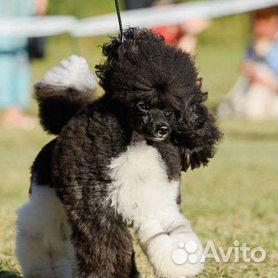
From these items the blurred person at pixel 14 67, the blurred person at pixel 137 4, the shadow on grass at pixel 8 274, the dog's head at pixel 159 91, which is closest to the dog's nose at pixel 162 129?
the dog's head at pixel 159 91

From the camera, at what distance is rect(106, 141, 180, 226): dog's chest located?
4082 millimetres

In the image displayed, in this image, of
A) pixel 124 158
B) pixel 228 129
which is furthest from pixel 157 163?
pixel 228 129

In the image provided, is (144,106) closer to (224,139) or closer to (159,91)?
(159,91)

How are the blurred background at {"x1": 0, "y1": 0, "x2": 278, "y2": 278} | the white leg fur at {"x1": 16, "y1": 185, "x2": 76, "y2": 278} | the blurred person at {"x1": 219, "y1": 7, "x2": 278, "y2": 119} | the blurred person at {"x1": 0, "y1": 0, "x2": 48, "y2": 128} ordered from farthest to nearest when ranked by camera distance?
the blurred person at {"x1": 219, "y1": 7, "x2": 278, "y2": 119} < the blurred person at {"x1": 0, "y1": 0, "x2": 48, "y2": 128} < the blurred background at {"x1": 0, "y1": 0, "x2": 278, "y2": 278} < the white leg fur at {"x1": 16, "y1": 185, "x2": 76, "y2": 278}

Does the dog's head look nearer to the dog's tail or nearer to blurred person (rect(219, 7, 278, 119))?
the dog's tail

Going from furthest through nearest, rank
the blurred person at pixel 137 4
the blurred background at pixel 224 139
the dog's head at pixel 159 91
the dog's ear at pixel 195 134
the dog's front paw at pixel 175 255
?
1. the blurred person at pixel 137 4
2. the blurred background at pixel 224 139
3. the dog's ear at pixel 195 134
4. the dog's head at pixel 159 91
5. the dog's front paw at pixel 175 255

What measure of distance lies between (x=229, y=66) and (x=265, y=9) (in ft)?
23.3

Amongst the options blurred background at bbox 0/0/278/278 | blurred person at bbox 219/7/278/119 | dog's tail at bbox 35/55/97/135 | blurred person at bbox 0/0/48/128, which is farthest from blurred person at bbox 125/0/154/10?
dog's tail at bbox 35/55/97/135

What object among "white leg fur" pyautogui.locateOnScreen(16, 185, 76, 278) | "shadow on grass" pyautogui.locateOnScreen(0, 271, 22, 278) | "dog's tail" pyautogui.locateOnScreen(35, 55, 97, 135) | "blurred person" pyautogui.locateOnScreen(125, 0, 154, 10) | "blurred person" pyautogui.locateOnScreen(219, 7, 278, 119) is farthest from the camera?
"blurred person" pyautogui.locateOnScreen(125, 0, 154, 10)

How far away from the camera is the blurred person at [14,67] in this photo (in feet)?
41.6

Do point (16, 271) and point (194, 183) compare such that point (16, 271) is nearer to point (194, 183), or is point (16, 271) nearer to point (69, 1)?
point (194, 183)

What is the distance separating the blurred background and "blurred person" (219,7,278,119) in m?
0.01

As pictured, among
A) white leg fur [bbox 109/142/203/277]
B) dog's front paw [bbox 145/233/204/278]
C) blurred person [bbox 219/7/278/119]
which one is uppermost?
blurred person [bbox 219/7/278/119]

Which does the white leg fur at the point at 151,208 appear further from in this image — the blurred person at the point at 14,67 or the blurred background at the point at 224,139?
the blurred person at the point at 14,67
